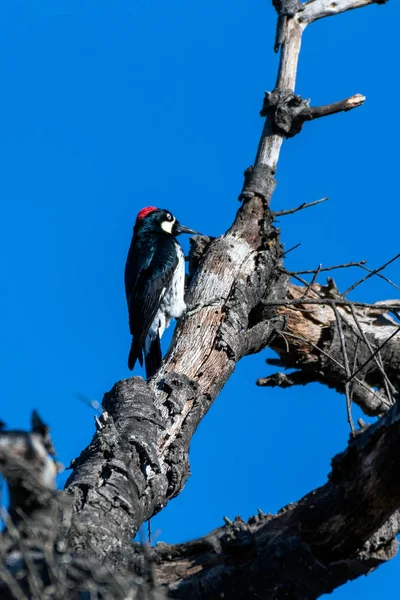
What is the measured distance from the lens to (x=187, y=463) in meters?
4.18

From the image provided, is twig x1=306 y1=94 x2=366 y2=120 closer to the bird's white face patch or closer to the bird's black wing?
the bird's black wing

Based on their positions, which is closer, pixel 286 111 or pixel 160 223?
pixel 286 111

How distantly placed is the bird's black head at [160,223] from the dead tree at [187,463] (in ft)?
4.52

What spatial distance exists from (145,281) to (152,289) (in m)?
0.17

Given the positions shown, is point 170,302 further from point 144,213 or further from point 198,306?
point 144,213

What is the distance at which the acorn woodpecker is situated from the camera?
6121 millimetres

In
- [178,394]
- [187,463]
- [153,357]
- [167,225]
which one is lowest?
[187,463]

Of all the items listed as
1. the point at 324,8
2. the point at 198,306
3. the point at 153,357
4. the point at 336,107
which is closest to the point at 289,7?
the point at 324,8

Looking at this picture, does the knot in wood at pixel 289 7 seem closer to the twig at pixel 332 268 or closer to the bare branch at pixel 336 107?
the bare branch at pixel 336 107

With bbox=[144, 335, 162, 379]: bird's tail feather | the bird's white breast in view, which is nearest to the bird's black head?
the bird's white breast

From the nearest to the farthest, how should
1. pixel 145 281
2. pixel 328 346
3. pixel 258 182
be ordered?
pixel 258 182
pixel 328 346
pixel 145 281

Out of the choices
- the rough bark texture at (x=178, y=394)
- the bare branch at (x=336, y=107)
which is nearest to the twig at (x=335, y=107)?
the bare branch at (x=336, y=107)

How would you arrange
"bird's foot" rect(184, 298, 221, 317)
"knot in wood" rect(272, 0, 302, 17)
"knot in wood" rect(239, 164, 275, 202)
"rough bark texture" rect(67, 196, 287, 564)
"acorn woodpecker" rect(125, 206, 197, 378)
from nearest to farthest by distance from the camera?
"rough bark texture" rect(67, 196, 287, 564), "bird's foot" rect(184, 298, 221, 317), "knot in wood" rect(239, 164, 275, 202), "acorn woodpecker" rect(125, 206, 197, 378), "knot in wood" rect(272, 0, 302, 17)

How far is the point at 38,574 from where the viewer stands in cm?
217
